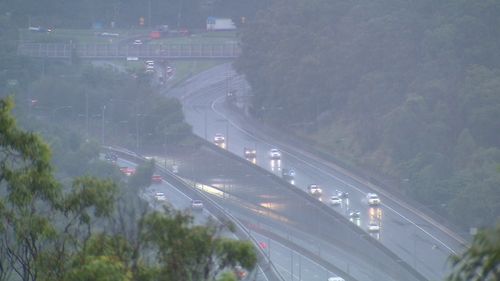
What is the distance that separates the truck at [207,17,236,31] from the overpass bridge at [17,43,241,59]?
76cm

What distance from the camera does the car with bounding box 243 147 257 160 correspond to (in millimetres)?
17880

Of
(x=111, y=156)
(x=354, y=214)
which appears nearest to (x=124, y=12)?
(x=111, y=156)

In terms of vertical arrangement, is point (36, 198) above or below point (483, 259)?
below

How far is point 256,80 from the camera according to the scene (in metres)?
20.7

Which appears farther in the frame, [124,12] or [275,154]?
[124,12]

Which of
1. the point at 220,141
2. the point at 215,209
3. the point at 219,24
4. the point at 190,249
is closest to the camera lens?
the point at 190,249

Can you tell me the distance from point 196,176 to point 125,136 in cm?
238

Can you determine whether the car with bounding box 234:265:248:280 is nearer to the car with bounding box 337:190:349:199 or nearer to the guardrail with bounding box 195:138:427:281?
the guardrail with bounding box 195:138:427:281

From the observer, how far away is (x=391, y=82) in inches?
765

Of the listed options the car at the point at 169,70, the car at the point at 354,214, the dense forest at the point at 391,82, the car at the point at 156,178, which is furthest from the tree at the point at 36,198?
the car at the point at 169,70

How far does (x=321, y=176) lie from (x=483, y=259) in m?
14.4

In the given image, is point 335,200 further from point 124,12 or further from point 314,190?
point 124,12

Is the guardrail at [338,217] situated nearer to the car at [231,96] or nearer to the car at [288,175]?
the car at [288,175]

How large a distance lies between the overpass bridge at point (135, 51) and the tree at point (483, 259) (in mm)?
19252
